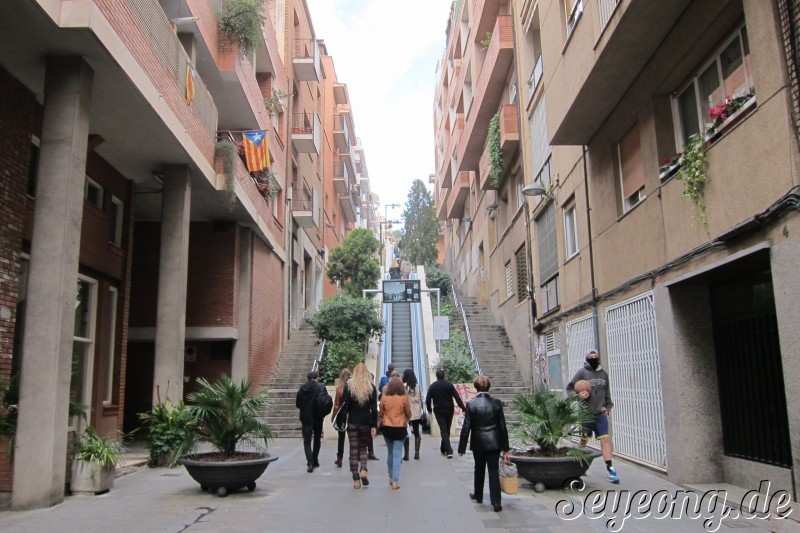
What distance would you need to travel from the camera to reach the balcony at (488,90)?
20016 mm

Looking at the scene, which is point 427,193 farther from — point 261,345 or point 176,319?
point 176,319

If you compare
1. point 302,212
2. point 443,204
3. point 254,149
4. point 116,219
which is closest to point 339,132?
point 443,204

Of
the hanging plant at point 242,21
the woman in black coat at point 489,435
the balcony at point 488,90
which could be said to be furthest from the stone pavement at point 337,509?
the balcony at point 488,90

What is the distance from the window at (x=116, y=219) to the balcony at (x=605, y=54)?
8.86 meters

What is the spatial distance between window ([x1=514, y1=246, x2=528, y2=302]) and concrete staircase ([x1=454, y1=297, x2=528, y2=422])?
1949 millimetres

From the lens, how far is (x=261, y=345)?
18.9m

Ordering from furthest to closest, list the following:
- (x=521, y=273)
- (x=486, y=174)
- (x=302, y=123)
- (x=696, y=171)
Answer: (x=302, y=123) < (x=486, y=174) < (x=521, y=273) < (x=696, y=171)

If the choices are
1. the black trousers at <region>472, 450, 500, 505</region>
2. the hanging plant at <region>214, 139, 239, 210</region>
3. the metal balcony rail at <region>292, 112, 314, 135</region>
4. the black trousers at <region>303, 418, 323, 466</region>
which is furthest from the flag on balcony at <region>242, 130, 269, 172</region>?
the black trousers at <region>472, 450, 500, 505</region>

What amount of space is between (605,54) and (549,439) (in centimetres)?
557

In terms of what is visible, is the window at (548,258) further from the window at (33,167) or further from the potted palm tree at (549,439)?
the window at (33,167)

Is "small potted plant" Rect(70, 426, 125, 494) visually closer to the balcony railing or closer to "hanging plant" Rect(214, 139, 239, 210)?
"hanging plant" Rect(214, 139, 239, 210)

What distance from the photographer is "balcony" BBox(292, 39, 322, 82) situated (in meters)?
25.3

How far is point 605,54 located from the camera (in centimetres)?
948

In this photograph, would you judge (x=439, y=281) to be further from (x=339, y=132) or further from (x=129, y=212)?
(x=129, y=212)
